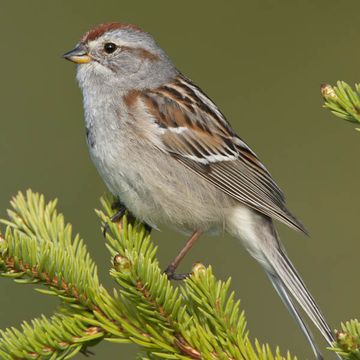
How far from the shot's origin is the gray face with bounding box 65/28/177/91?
130 inches

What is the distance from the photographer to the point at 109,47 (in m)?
3.35

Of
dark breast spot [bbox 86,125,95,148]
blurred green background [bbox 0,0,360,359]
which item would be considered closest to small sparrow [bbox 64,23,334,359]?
dark breast spot [bbox 86,125,95,148]

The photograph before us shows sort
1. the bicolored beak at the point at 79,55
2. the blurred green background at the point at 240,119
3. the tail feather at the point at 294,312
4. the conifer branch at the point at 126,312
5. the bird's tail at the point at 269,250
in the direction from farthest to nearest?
the blurred green background at the point at 240,119
the bicolored beak at the point at 79,55
the bird's tail at the point at 269,250
the tail feather at the point at 294,312
the conifer branch at the point at 126,312

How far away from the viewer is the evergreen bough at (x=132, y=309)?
77.9 inches

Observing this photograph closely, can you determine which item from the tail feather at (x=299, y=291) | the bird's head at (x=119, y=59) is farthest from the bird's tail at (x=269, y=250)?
the bird's head at (x=119, y=59)

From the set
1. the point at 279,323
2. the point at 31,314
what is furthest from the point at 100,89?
the point at 279,323

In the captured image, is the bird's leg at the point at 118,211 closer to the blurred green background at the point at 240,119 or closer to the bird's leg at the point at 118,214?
the bird's leg at the point at 118,214

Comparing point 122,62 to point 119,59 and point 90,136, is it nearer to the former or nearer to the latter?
point 119,59

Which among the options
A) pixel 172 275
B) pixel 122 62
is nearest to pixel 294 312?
pixel 172 275

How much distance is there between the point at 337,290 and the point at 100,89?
5.07ft

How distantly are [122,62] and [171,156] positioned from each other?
0.54m

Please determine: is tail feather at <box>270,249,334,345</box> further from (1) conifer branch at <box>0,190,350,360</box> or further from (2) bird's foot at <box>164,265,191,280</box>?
(1) conifer branch at <box>0,190,350,360</box>

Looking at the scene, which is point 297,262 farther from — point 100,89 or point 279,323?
point 100,89

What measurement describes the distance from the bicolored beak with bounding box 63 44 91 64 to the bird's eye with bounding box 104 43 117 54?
0.30 ft
